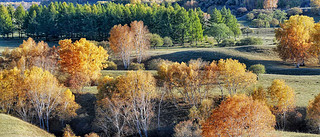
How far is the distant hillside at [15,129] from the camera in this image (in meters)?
34.6

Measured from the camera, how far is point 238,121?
2931 centimetres

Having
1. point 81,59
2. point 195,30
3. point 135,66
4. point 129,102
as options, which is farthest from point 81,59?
point 195,30

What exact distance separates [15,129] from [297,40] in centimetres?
5934

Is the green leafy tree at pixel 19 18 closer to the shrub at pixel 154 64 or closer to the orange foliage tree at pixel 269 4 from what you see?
the shrub at pixel 154 64

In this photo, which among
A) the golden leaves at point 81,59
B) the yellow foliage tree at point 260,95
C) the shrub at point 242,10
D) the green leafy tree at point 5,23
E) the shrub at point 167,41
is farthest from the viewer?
the shrub at point 242,10

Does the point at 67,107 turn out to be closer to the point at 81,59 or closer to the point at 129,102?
the point at 129,102

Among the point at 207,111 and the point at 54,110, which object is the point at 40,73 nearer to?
the point at 54,110

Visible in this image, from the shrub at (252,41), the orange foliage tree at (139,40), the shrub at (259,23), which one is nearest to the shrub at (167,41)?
the orange foliage tree at (139,40)

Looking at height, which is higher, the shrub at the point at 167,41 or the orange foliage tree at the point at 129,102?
the shrub at the point at 167,41

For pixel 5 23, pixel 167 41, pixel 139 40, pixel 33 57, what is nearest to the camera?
pixel 33 57

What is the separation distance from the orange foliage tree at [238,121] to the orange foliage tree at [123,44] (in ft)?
156

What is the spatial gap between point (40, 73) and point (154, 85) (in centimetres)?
1899

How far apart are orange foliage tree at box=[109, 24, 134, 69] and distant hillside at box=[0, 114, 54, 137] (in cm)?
3787

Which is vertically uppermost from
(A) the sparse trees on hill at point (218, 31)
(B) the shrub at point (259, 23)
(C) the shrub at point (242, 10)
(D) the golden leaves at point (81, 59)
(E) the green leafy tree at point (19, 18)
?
(C) the shrub at point (242, 10)
